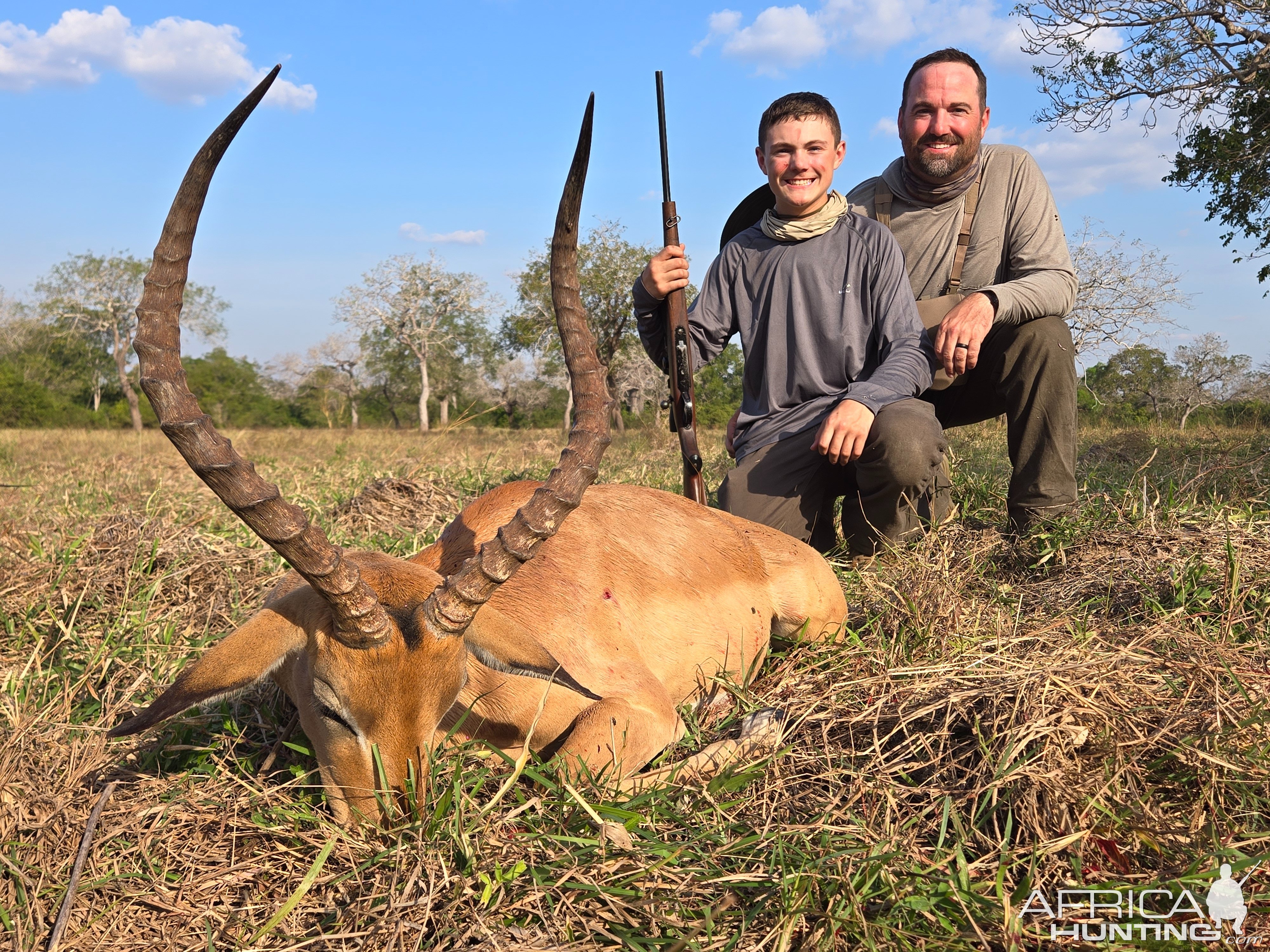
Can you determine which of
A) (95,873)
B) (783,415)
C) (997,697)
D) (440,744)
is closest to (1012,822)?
(997,697)

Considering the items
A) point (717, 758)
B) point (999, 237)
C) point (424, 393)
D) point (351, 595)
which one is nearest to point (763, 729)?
point (717, 758)

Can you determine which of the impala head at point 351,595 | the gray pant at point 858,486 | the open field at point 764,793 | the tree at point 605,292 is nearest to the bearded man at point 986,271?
the gray pant at point 858,486

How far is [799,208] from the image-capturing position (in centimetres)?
614

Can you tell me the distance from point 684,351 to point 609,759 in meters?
3.51

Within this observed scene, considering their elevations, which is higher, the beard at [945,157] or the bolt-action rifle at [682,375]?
the beard at [945,157]

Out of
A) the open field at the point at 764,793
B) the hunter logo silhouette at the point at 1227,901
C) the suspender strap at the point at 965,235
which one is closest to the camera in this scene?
the hunter logo silhouette at the point at 1227,901

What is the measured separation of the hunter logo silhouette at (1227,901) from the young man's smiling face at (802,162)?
4721mm

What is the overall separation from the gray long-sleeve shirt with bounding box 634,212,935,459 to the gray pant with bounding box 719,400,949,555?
0.57 feet

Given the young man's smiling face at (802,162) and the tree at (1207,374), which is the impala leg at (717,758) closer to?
the young man's smiling face at (802,162)

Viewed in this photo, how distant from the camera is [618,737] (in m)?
3.43

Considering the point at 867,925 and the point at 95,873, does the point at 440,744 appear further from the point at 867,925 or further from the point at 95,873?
the point at 867,925

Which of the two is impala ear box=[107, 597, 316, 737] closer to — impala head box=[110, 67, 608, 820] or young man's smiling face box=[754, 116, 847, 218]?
impala head box=[110, 67, 608, 820]

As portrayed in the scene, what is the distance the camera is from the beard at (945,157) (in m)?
6.31

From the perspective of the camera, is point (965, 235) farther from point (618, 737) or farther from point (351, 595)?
point (351, 595)
